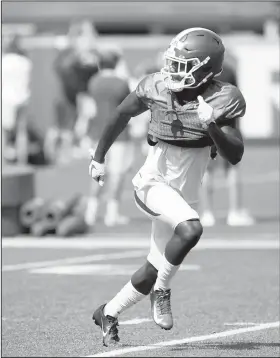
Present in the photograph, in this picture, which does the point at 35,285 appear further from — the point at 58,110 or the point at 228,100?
the point at 58,110

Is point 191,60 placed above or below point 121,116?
above

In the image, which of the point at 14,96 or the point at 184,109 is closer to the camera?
the point at 184,109

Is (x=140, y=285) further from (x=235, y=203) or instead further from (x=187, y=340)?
(x=235, y=203)

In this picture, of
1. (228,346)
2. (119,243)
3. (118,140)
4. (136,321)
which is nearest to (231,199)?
(118,140)

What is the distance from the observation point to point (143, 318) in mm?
8367

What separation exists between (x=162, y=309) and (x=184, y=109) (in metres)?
1.11

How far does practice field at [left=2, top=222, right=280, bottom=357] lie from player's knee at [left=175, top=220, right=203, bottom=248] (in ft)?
1.98

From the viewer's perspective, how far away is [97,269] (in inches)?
439

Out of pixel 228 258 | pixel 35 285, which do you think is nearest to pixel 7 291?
pixel 35 285

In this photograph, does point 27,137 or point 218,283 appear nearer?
point 218,283

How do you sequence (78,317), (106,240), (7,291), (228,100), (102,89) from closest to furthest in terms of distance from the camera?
(228,100), (78,317), (7,291), (106,240), (102,89)

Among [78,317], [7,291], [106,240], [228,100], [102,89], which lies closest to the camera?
[228,100]

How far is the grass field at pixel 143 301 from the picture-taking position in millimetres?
7090

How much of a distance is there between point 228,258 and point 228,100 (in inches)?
200
